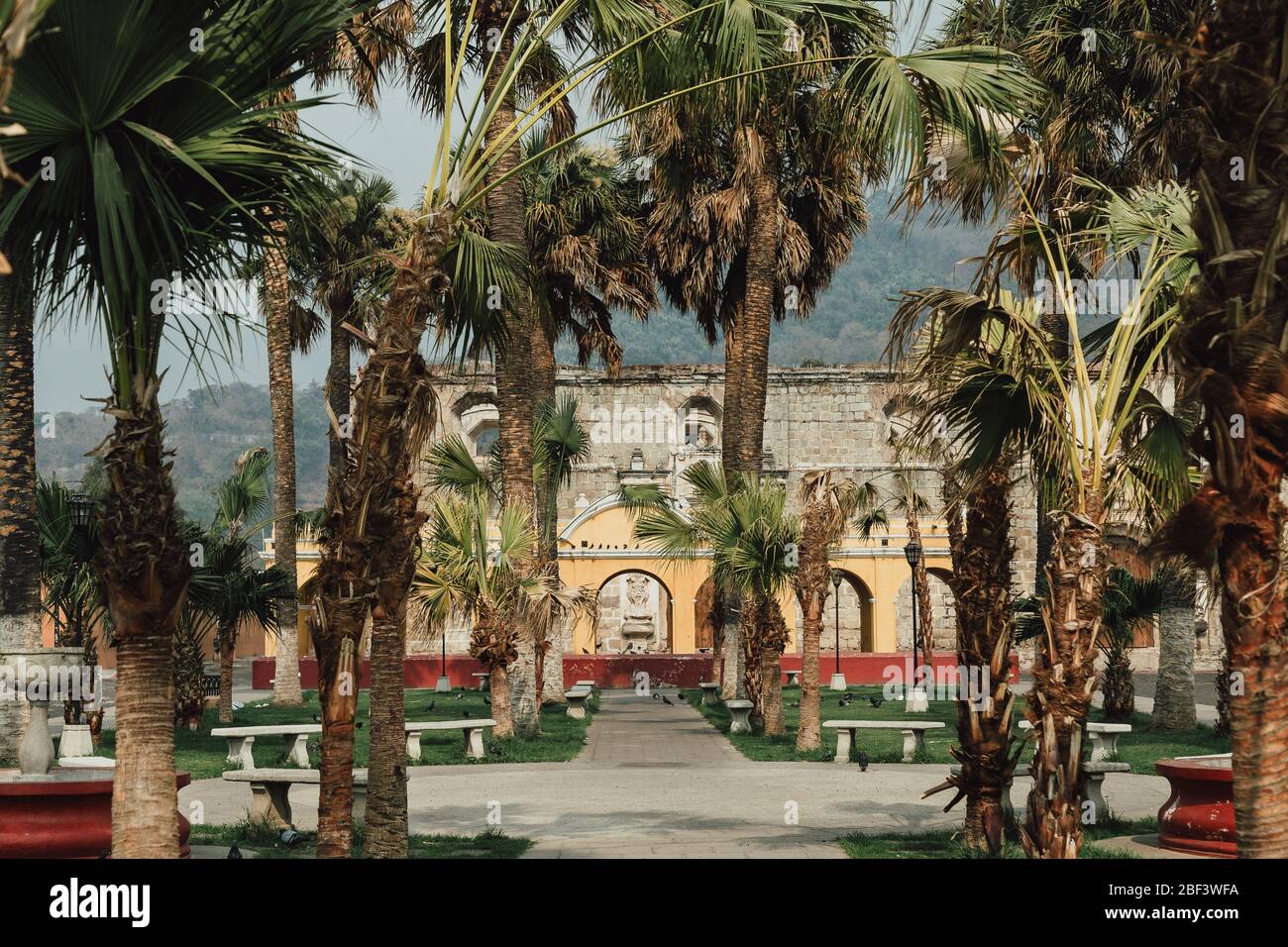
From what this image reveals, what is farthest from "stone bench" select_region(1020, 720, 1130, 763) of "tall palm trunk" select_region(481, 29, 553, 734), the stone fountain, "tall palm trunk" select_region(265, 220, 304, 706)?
"tall palm trunk" select_region(265, 220, 304, 706)

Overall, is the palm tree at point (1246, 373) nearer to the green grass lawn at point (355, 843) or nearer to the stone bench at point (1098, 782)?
the green grass lawn at point (355, 843)

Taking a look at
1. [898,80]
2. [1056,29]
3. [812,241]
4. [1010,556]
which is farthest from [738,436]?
[898,80]

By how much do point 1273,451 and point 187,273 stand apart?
543 centimetres

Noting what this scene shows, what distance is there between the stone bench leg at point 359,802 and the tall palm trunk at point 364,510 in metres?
2.71

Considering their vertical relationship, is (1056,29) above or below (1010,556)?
above

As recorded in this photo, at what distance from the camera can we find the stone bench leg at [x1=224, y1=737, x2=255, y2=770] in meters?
15.9

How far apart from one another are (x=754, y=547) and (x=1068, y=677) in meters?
11.4

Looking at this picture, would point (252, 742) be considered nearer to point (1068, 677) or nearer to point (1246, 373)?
point (1068, 677)

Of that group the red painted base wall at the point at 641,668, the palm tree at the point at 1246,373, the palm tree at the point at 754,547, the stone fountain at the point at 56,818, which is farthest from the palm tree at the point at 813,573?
the red painted base wall at the point at 641,668

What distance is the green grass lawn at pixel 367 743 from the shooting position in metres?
17.4

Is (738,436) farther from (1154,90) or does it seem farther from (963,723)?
(963,723)

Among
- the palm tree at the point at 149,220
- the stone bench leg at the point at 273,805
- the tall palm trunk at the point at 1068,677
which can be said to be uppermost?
the palm tree at the point at 149,220

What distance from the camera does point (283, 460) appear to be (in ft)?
85.0

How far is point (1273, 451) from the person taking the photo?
545 cm
